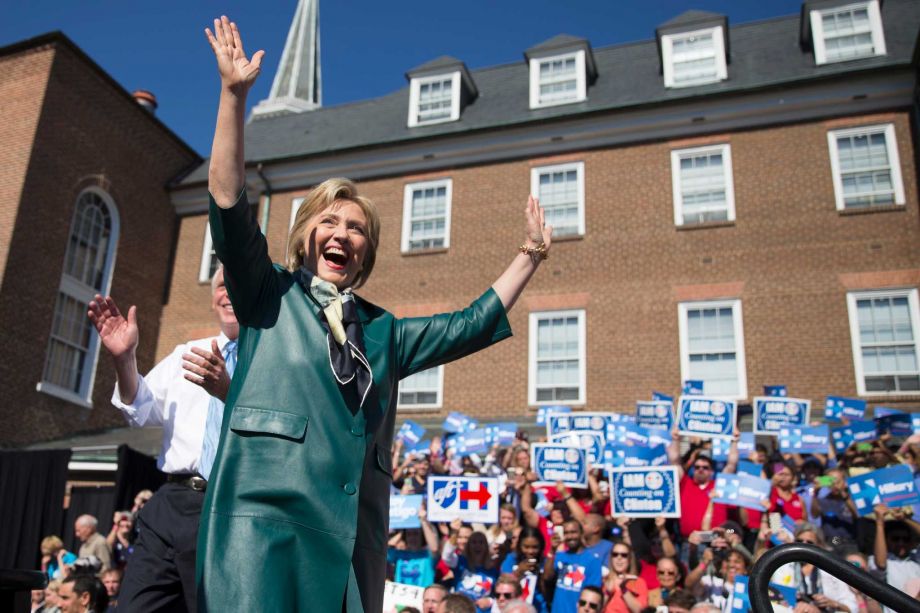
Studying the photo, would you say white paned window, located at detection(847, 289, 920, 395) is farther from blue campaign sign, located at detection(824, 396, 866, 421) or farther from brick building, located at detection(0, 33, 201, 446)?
brick building, located at detection(0, 33, 201, 446)

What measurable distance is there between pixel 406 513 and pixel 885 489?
5223 mm

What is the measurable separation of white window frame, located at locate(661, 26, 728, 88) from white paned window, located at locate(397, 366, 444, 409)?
29.2 ft

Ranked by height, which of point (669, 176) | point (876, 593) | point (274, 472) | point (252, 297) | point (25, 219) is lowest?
point (876, 593)

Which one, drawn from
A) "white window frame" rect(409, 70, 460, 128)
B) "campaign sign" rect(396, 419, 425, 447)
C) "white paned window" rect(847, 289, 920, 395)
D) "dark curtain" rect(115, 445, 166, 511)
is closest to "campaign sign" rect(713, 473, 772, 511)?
"campaign sign" rect(396, 419, 425, 447)

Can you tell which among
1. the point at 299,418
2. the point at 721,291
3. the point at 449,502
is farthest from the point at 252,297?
the point at 721,291

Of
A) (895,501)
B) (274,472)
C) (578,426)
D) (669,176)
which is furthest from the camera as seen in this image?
(669,176)

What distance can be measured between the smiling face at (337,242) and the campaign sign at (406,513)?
737 cm

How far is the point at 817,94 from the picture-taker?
17.3 metres

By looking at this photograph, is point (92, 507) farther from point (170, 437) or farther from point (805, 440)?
point (170, 437)

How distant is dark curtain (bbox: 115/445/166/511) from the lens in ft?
48.8

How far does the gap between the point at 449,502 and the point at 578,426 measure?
3432 millimetres

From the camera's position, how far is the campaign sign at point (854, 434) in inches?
442

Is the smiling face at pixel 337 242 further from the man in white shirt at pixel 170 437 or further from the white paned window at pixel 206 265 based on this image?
the white paned window at pixel 206 265

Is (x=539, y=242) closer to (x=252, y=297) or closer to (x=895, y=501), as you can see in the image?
(x=252, y=297)
